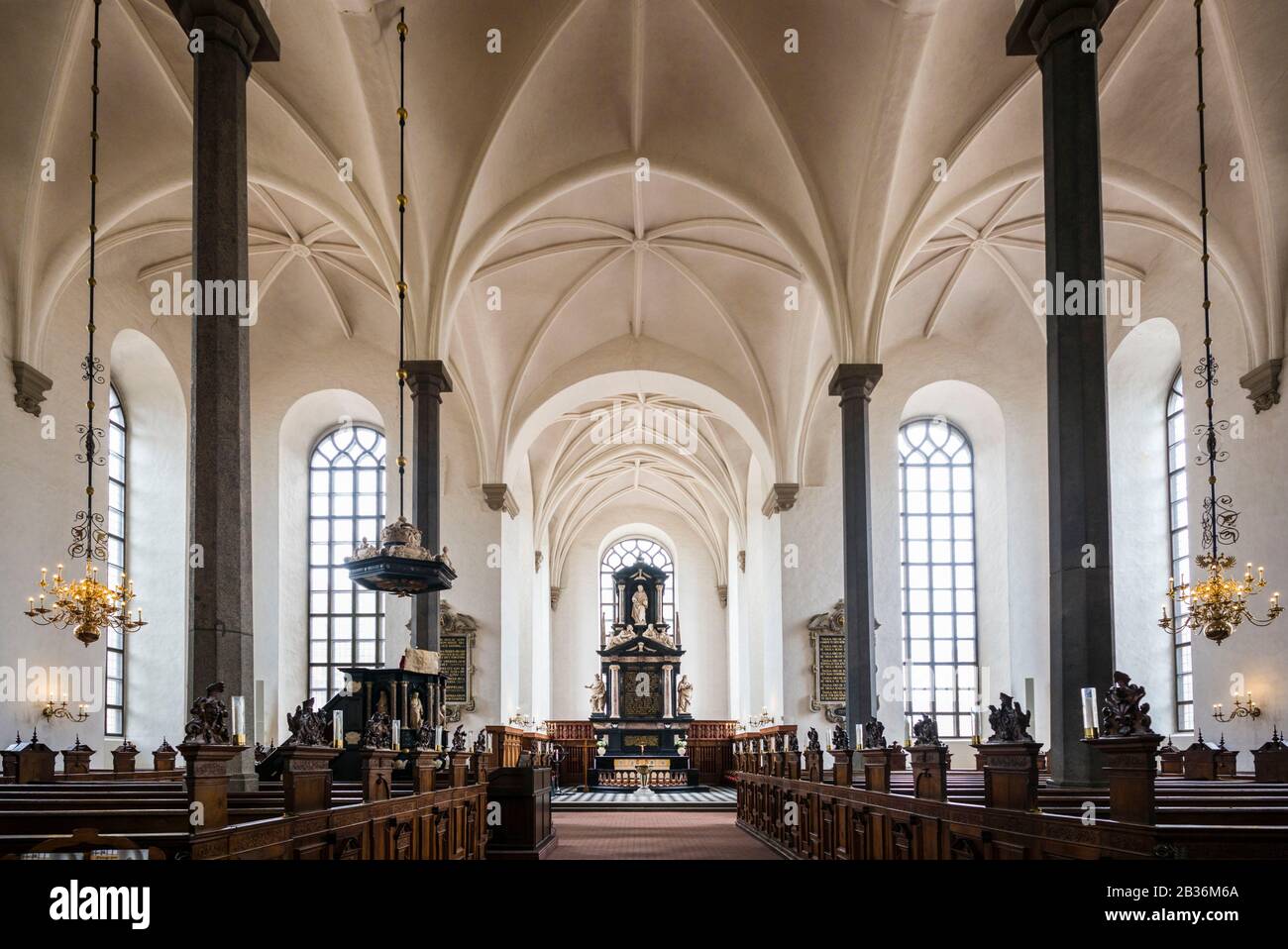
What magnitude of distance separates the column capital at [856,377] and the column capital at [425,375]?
5.96 meters

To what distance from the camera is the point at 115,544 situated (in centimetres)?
2103

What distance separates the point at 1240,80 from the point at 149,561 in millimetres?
19172

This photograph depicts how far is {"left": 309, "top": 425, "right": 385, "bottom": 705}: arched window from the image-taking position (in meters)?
25.1

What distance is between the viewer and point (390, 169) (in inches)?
623

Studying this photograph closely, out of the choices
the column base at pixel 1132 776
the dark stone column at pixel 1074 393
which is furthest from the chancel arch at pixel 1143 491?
the column base at pixel 1132 776

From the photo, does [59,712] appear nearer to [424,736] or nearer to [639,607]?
[424,736]

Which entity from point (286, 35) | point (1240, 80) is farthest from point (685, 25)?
point (1240, 80)

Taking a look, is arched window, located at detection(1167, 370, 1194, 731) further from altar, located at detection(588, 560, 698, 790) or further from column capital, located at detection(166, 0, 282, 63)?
column capital, located at detection(166, 0, 282, 63)

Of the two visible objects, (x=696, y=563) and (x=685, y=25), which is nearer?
(x=685, y=25)

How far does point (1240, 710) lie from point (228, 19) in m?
15.7
